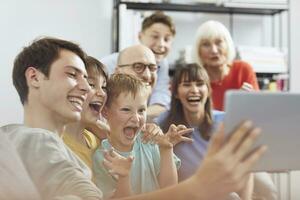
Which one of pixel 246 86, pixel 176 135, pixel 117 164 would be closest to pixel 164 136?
pixel 176 135

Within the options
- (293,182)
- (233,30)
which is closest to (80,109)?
(293,182)

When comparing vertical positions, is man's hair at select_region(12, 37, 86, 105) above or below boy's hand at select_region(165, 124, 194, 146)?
above

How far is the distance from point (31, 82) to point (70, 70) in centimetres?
6

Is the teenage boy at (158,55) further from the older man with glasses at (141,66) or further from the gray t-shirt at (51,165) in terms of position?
the gray t-shirt at (51,165)

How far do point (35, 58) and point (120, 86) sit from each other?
0.15 metres

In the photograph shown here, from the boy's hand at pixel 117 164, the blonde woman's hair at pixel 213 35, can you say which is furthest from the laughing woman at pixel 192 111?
the blonde woman's hair at pixel 213 35

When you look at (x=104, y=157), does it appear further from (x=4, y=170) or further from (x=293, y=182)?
(x=293, y=182)

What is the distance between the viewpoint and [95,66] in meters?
0.80

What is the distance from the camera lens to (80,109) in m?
0.75

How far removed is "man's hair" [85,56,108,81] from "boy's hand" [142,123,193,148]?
12 centimetres

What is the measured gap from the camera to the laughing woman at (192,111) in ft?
2.68

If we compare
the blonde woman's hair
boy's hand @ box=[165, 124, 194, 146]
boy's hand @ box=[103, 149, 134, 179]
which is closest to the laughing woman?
boy's hand @ box=[165, 124, 194, 146]

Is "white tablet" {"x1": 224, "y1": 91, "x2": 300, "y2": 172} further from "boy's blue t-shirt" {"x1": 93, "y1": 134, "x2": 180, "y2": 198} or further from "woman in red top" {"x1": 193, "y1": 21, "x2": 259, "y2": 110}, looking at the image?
"woman in red top" {"x1": 193, "y1": 21, "x2": 259, "y2": 110}

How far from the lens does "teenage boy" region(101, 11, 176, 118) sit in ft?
2.88
